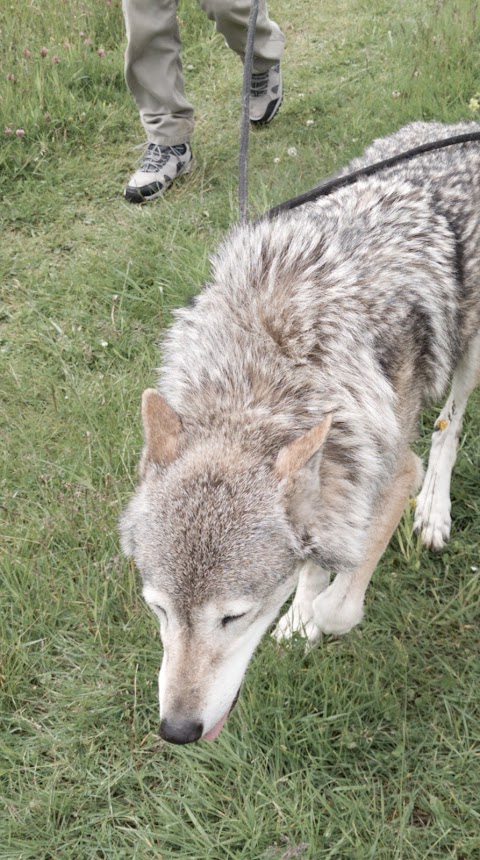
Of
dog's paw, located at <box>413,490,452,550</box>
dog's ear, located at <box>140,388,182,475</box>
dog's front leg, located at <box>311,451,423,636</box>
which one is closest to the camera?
dog's ear, located at <box>140,388,182,475</box>

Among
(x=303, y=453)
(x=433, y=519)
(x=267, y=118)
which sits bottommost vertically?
(x=433, y=519)

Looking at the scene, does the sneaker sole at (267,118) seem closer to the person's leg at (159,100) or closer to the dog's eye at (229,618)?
the person's leg at (159,100)

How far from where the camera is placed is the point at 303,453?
6.75 ft

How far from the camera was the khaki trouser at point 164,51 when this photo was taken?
5047mm

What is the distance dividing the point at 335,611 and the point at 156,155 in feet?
12.4

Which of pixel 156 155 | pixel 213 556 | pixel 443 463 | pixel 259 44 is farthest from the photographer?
pixel 259 44

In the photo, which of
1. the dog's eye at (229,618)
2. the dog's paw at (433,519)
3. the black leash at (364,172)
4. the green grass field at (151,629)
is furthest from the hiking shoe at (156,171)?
the dog's eye at (229,618)

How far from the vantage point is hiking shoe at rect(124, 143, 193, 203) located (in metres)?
5.29

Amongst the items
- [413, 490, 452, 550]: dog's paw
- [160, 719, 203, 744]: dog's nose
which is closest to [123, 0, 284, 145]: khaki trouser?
[413, 490, 452, 550]: dog's paw

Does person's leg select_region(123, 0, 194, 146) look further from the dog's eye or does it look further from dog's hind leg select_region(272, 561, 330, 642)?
the dog's eye

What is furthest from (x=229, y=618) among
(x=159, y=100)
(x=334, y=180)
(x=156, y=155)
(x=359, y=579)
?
(x=159, y=100)

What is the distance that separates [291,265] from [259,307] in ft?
0.65

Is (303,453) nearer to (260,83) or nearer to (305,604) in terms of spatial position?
(305,604)

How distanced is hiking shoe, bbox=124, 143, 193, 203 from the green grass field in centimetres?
11
